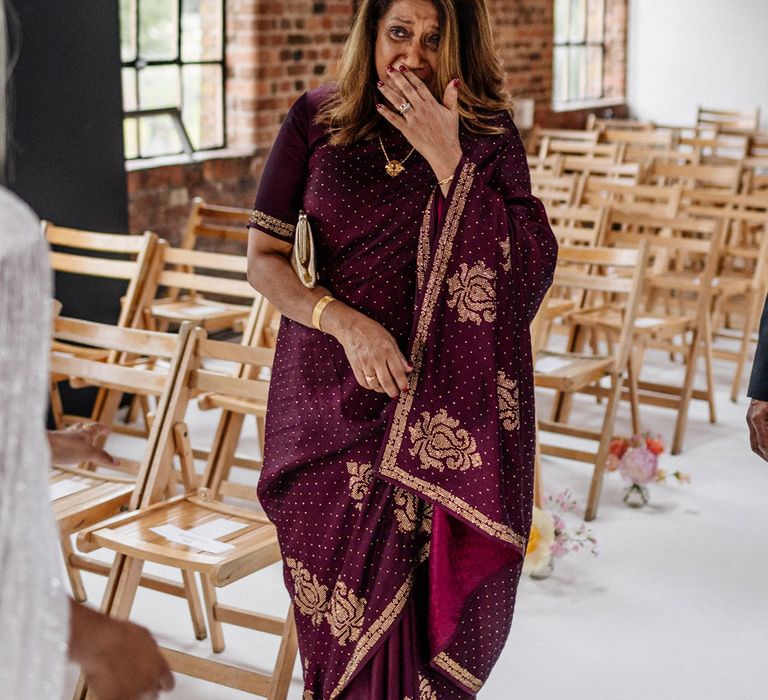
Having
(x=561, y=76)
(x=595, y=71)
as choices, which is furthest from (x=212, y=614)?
(x=595, y=71)

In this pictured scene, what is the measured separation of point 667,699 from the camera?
3.06 metres

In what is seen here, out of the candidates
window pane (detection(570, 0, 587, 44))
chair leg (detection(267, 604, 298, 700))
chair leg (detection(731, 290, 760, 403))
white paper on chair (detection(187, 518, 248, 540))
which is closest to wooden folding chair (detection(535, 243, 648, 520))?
chair leg (detection(731, 290, 760, 403))

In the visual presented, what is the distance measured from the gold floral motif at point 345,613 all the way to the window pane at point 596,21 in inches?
377

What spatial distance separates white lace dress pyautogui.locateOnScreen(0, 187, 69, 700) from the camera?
3.57ft

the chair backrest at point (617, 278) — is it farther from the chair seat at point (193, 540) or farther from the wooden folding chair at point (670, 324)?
the chair seat at point (193, 540)

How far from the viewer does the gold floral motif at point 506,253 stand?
230cm

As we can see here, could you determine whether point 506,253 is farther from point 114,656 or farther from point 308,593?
point 114,656

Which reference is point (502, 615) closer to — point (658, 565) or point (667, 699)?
point (667, 699)

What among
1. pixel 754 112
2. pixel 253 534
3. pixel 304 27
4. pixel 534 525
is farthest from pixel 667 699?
pixel 754 112

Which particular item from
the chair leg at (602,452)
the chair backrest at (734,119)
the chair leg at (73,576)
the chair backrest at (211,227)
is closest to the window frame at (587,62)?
the chair backrest at (734,119)

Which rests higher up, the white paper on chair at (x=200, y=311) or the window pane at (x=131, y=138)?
the window pane at (x=131, y=138)

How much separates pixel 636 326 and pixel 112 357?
2.11 meters

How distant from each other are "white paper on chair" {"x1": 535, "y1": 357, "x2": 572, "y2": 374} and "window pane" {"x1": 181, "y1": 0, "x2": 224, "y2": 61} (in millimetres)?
3076

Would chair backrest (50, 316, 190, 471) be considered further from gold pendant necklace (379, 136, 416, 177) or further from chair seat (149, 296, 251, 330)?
chair seat (149, 296, 251, 330)
